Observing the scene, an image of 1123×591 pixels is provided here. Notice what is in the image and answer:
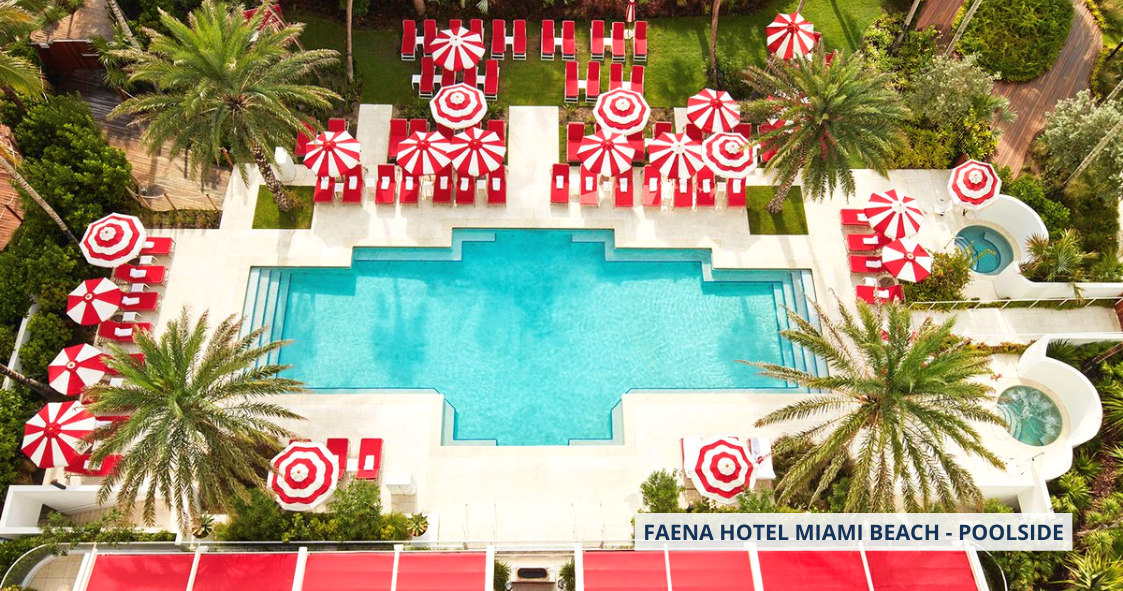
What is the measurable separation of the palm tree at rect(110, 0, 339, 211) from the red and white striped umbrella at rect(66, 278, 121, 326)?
460 centimetres

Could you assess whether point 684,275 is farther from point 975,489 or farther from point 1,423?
point 1,423

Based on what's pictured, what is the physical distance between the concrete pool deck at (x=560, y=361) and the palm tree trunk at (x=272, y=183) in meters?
0.98

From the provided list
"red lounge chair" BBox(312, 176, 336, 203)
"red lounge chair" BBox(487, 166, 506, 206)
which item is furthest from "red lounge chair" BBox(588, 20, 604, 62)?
"red lounge chair" BBox(312, 176, 336, 203)

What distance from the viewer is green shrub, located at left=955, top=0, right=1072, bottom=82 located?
2912 cm

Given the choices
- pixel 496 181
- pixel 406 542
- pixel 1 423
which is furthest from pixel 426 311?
pixel 1 423

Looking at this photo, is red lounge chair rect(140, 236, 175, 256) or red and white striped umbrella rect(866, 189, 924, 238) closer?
red lounge chair rect(140, 236, 175, 256)

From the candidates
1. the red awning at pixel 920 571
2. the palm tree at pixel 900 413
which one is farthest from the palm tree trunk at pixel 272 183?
the red awning at pixel 920 571

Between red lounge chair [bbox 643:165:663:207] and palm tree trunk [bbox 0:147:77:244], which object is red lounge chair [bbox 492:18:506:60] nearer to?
red lounge chair [bbox 643:165:663:207]

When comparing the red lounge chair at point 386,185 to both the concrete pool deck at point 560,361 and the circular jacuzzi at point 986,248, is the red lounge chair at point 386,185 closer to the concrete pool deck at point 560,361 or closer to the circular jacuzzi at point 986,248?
the concrete pool deck at point 560,361

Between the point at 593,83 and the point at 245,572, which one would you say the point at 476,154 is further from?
the point at 245,572

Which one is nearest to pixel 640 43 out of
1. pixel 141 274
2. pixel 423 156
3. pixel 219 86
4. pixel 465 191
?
pixel 465 191

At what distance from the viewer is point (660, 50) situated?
99.3 ft

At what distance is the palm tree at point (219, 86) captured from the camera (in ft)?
69.9

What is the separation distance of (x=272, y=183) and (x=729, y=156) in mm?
15814
